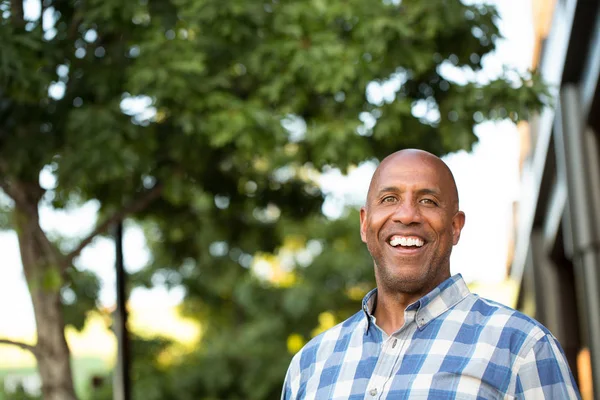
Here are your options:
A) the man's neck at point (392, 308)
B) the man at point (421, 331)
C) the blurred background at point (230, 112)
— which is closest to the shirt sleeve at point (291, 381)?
the man at point (421, 331)

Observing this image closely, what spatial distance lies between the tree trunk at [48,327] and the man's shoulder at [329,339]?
19.2 ft

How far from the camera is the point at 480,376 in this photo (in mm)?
2357

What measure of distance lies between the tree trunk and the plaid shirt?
6.03 m

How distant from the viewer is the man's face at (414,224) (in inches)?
103

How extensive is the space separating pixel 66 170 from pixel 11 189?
57.3 inches

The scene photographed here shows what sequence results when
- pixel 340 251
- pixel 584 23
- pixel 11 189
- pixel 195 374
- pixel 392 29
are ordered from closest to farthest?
1. pixel 392 29
2. pixel 11 189
3. pixel 584 23
4. pixel 195 374
5. pixel 340 251

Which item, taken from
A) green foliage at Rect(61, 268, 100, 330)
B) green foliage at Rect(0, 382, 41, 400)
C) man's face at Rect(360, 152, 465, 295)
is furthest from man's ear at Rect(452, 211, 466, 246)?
green foliage at Rect(0, 382, 41, 400)

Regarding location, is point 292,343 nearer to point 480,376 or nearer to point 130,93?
point 130,93

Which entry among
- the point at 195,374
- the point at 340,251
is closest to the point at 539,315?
the point at 340,251

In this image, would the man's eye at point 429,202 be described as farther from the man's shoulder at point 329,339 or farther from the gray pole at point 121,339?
the gray pole at point 121,339

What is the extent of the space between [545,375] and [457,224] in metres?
0.59

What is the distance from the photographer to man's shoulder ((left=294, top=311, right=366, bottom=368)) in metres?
2.81

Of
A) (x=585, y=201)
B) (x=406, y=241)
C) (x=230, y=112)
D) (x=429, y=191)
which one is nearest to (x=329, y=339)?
(x=406, y=241)

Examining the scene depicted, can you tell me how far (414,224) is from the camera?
2.62 metres
